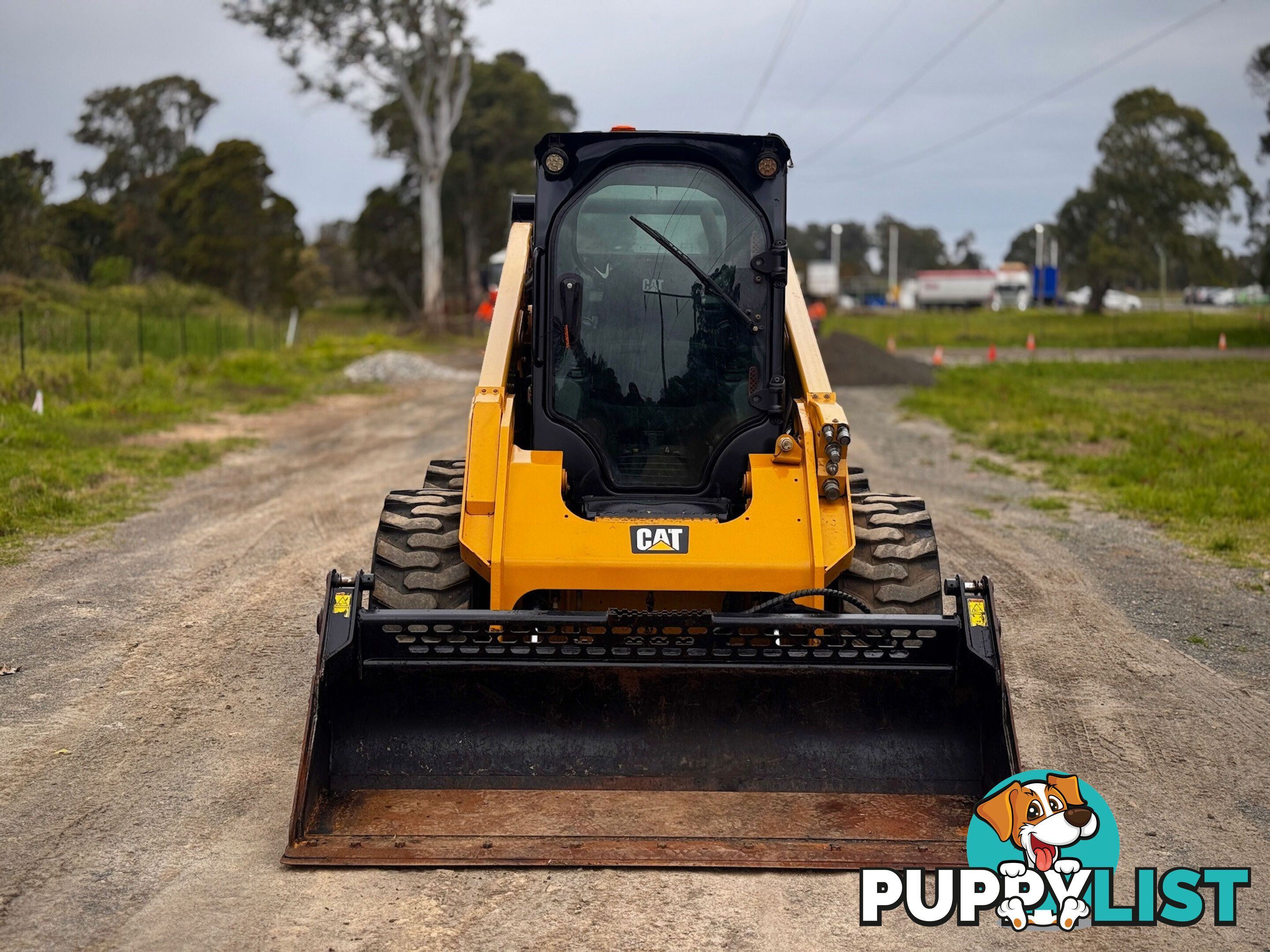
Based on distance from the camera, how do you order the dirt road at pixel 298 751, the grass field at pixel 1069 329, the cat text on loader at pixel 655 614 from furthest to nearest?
the grass field at pixel 1069 329, the cat text on loader at pixel 655 614, the dirt road at pixel 298 751

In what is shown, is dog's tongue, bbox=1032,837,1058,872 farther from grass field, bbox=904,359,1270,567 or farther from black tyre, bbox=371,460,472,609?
grass field, bbox=904,359,1270,567

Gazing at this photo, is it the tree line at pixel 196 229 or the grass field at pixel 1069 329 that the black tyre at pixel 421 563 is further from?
the tree line at pixel 196 229

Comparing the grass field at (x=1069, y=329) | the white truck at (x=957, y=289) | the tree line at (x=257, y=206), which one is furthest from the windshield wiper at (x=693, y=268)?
the white truck at (x=957, y=289)

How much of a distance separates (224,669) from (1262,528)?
868 cm

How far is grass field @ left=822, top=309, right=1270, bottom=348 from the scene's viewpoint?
42188mm

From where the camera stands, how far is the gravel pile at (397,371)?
27422 mm

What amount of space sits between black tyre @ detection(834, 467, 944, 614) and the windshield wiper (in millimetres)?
1056

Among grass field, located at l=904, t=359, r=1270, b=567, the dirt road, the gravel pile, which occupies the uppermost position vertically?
the gravel pile

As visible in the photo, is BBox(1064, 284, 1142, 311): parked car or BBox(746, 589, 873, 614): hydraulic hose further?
BBox(1064, 284, 1142, 311): parked car

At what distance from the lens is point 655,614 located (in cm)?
503

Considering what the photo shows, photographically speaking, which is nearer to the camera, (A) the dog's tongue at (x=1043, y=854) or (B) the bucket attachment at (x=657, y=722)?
(A) the dog's tongue at (x=1043, y=854)

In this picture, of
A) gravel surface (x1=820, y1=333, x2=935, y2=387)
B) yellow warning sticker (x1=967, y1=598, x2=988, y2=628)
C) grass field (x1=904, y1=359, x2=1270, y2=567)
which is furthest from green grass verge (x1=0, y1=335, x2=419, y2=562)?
gravel surface (x1=820, y1=333, x2=935, y2=387)

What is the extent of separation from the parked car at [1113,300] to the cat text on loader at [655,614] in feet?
214

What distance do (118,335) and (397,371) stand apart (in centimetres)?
589
